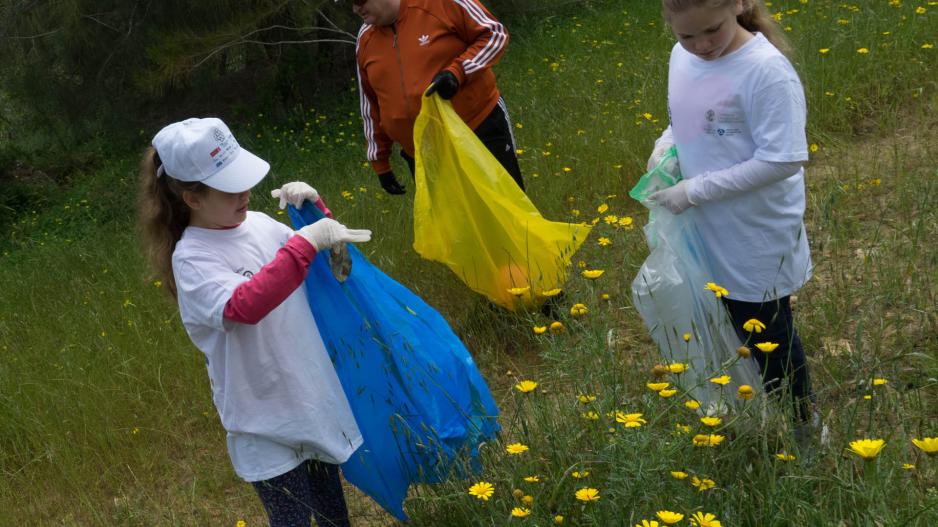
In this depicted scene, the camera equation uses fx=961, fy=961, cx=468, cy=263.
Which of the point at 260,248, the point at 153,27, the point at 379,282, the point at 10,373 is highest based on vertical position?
the point at 260,248

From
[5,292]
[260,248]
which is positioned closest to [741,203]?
[260,248]

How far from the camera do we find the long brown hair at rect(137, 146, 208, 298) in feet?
7.95

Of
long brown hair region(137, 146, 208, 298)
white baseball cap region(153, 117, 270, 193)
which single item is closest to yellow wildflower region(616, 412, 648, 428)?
white baseball cap region(153, 117, 270, 193)

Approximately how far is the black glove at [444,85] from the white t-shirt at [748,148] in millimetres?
1275

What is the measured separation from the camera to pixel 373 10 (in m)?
3.68

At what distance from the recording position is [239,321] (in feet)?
7.39

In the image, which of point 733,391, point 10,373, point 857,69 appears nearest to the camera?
point 733,391

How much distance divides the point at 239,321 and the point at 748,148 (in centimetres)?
129

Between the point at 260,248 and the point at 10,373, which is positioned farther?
the point at 10,373

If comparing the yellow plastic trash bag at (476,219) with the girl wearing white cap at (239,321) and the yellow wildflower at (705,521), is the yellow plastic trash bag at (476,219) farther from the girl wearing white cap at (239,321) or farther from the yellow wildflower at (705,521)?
the yellow wildflower at (705,521)

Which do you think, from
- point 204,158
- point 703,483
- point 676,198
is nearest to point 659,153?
point 676,198

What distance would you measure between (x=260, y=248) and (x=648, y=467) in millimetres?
1173

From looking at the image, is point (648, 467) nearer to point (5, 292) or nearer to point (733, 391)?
point (733, 391)

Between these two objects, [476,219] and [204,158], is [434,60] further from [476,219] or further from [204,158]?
[204,158]
